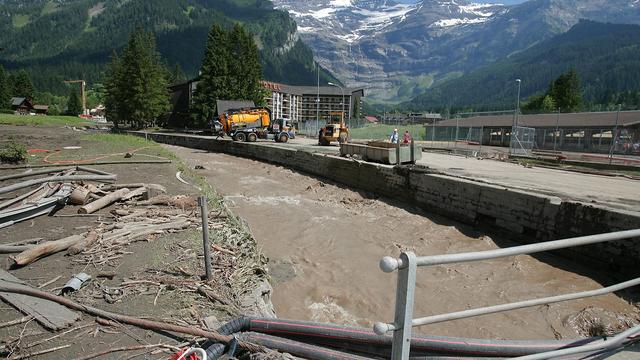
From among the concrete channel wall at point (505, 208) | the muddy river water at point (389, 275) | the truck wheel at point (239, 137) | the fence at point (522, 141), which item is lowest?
the muddy river water at point (389, 275)

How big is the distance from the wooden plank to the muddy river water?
3344 mm

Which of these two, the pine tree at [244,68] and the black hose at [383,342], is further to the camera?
the pine tree at [244,68]

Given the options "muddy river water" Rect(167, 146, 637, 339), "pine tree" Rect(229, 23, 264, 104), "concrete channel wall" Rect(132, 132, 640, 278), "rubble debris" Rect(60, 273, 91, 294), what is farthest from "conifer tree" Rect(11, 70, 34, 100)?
"rubble debris" Rect(60, 273, 91, 294)

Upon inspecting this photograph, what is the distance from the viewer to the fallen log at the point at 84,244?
6.23 m

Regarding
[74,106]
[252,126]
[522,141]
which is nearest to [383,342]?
[522,141]

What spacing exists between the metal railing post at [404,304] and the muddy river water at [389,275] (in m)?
4.45

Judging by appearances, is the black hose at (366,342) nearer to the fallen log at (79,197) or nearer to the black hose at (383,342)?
the black hose at (383,342)

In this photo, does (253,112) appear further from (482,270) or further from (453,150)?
(482,270)

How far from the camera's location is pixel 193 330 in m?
3.97

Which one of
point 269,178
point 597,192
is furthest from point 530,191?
point 269,178

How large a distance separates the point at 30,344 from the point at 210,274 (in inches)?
Answer: 83.3

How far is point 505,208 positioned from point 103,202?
34.5 feet

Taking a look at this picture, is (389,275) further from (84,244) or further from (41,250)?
(41,250)

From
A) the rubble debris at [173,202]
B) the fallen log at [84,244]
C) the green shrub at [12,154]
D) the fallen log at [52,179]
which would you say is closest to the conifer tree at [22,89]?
the green shrub at [12,154]
